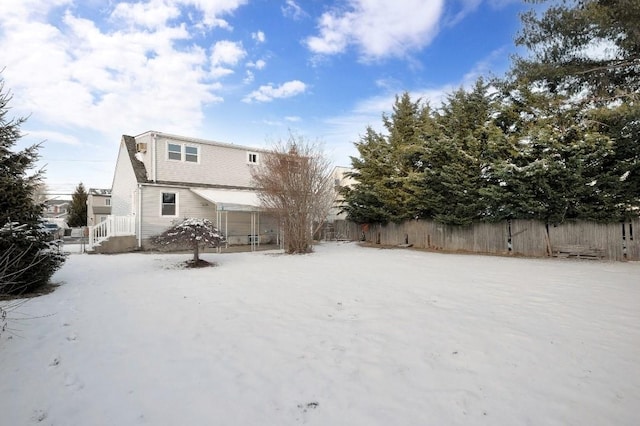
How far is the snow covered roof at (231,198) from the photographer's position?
16172mm

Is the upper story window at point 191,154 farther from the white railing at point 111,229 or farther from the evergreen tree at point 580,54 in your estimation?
the evergreen tree at point 580,54

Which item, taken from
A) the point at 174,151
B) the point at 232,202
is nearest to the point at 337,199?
the point at 232,202

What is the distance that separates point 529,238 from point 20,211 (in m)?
16.6

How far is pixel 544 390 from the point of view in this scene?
3.26 meters

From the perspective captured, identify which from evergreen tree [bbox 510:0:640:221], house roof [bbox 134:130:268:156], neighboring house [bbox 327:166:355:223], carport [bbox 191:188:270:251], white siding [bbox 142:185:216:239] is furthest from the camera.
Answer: neighboring house [bbox 327:166:355:223]

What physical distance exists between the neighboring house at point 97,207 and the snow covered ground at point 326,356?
28787 millimetres

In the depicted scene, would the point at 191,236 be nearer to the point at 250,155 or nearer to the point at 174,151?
the point at 174,151

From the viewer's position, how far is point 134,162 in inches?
723

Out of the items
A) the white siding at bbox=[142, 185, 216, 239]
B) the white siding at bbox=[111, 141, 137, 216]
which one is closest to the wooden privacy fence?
the white siding at bbox=[142, 185, 216, 239]

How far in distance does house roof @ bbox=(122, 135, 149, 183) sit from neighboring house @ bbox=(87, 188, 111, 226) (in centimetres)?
1331

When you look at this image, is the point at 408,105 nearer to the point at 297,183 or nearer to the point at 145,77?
the point at 297,183

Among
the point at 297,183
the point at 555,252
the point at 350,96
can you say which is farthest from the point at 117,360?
the point at 350,96

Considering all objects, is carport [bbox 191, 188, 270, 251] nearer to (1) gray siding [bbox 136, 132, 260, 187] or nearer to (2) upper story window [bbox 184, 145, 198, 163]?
(1) gray siding [bbox 136, 132, 260, 187]

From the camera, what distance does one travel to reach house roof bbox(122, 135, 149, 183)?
17688mm
